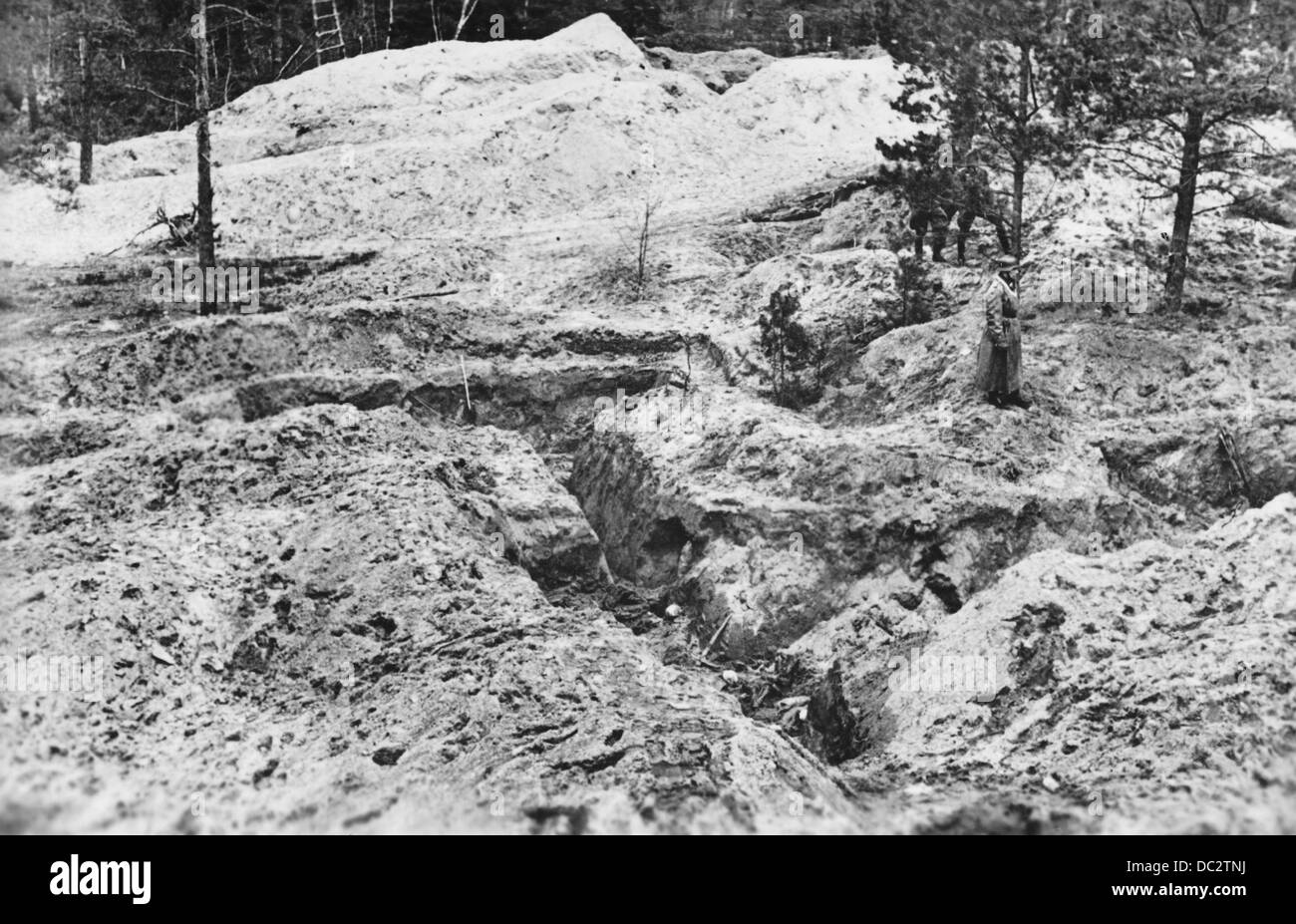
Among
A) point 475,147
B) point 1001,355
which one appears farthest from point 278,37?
point 1001,355

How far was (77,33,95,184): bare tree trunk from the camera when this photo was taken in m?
24.6

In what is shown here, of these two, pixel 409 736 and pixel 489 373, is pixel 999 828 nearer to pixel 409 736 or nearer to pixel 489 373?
pixel 409 736

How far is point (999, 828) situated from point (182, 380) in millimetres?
11219

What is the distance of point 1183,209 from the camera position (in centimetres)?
1778

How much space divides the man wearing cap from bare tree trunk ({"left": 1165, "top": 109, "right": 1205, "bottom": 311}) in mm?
2558

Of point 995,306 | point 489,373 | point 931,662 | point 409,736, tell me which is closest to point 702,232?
point 489,373

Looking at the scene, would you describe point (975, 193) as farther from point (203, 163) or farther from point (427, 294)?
point (203, 163)

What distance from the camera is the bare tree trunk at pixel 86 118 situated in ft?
80.6

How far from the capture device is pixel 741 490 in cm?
1661

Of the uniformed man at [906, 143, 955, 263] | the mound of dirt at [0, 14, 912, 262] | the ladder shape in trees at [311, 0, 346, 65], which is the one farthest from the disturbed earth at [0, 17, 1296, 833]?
the ladder shape in trees at [311, 0, 346, 65]

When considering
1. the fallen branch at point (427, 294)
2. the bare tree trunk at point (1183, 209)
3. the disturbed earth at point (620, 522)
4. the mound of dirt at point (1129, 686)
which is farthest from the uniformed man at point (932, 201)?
the fallen branch at point (427, 294)

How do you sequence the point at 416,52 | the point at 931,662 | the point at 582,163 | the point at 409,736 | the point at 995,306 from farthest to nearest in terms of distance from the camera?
the point at 416,52
the point at 582,163
the point at 995,306
the point at 931,662
the point at 409,736

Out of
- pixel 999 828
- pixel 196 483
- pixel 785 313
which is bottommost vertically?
pixel 999 828

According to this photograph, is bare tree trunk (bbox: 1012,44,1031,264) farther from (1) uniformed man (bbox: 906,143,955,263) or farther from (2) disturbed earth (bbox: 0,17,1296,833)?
(2) disturbed earth (bbox: 0,17,1296,833)
